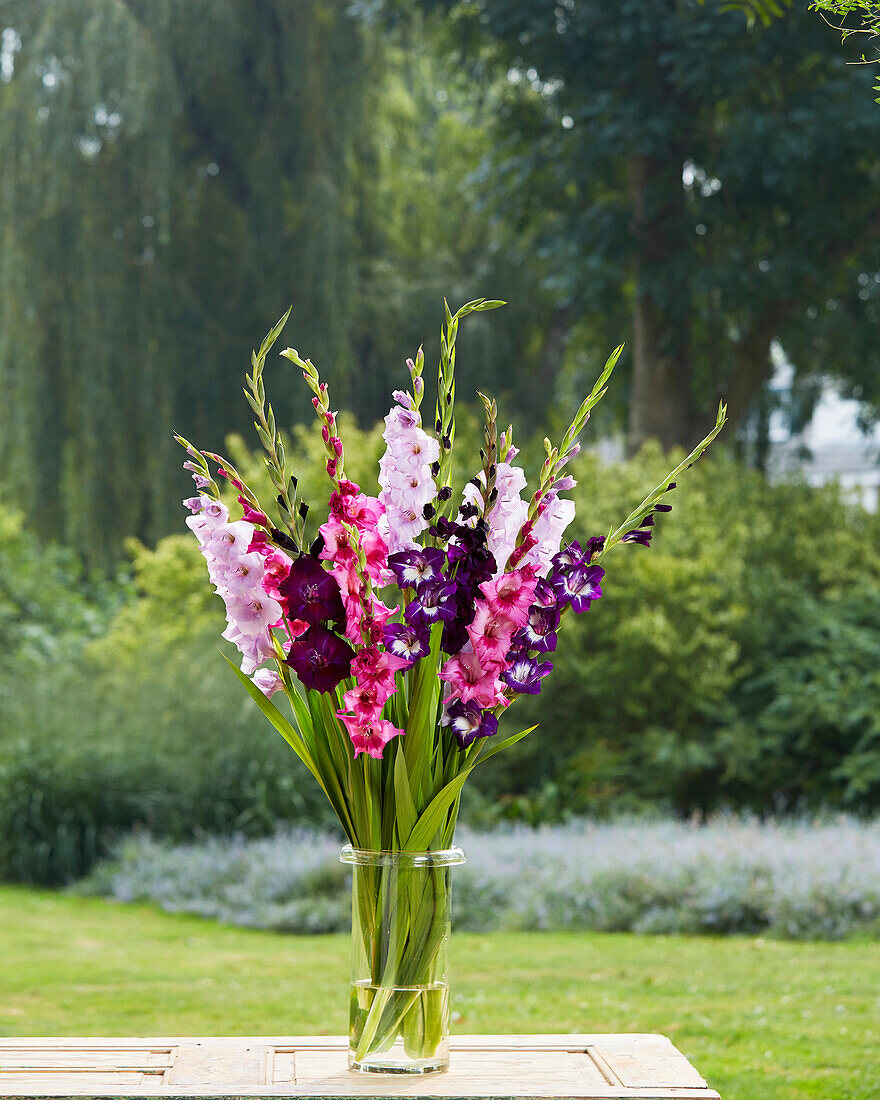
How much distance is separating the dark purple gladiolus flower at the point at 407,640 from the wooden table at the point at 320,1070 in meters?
0.56

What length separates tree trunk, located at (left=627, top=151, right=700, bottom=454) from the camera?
30.7 ft

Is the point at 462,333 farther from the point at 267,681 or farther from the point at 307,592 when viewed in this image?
the point at 307,592

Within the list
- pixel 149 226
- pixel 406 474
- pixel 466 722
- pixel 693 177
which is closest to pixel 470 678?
pixel 466 722

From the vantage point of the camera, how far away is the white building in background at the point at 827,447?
36.2 ft

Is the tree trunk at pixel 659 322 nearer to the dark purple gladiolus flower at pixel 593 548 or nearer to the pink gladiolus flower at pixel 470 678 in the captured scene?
the dark purple gladiolus flower at pixel 593 548

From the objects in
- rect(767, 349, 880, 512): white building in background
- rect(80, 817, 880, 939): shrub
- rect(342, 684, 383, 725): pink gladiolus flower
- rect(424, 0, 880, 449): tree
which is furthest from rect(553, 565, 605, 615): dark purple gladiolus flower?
rect(767, 349, 880, 512): white building in background

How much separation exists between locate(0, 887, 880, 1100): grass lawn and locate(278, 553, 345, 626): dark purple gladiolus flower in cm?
228

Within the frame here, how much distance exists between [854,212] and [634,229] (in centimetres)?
161

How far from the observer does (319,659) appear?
64.9 inches

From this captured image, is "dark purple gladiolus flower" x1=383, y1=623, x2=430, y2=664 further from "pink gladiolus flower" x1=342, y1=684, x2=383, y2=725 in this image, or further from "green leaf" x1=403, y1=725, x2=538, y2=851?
"green leaf" x1=403, y1=725, x2=538, y2=851

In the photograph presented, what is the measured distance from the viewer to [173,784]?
268 inches

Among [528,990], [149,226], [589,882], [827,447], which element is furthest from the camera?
[827,447]

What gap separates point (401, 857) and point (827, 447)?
82.8ft

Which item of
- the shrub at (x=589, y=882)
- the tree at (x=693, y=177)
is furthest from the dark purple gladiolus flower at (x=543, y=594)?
the tree at (x=693, y=177)
